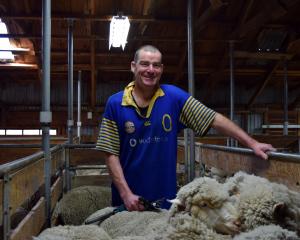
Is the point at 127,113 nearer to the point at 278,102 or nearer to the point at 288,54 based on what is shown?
the point at 288,54

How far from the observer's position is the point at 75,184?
5145mm

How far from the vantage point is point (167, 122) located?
2.33 meters

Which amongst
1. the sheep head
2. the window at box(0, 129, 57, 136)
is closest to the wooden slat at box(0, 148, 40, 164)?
the sheep head

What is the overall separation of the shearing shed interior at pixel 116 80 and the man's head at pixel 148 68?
0.59 m

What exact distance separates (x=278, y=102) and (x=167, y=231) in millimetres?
15199

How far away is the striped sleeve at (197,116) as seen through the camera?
230 cm

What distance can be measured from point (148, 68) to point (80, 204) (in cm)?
173

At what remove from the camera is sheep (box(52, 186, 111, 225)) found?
3.40 m

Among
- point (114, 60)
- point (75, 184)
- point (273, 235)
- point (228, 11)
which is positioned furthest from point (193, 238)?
A: point (114, 60)

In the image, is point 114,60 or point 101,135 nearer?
point 101,135

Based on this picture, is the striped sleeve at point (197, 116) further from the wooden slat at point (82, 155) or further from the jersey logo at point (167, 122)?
the wooden slat at point (82, 155)

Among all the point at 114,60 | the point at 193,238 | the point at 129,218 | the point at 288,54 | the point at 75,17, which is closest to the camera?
the point at 193,238

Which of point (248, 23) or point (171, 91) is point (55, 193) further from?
point (248, 23)

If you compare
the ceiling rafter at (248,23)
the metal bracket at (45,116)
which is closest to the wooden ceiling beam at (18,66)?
the ceiling rafter at (248,23)
